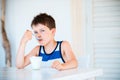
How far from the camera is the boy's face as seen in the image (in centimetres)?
153

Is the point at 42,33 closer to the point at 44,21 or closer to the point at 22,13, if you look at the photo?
the point at 44,21

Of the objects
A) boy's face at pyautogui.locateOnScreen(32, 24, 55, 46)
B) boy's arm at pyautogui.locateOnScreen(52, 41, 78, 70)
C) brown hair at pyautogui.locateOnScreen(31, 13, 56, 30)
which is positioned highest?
brown hair at pyautogui.locateOnScreen(31, 13, 56, 30)

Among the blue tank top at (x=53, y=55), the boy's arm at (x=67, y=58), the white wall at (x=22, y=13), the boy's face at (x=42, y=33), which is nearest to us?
the boy's arm at (x=67, y=58)

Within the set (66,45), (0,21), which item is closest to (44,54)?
(66,45)

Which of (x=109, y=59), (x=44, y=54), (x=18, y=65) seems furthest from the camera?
(x=109, y=59)

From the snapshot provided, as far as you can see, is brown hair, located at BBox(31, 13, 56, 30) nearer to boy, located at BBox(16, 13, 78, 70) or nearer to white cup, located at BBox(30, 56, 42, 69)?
boy, located at BBox(16, 13, 78, 70)

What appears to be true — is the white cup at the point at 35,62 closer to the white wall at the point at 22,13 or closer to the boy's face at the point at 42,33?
the boy's face at the point at 42,33

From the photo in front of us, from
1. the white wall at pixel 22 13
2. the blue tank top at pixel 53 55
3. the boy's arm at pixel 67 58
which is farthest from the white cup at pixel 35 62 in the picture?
the white wall at pixel 22 13

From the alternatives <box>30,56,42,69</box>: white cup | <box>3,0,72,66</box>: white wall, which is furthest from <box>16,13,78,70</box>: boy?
<box>3,0,72,66</box>: white wall

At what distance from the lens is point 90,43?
116 inches

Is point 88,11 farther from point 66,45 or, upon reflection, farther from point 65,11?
point 66,45

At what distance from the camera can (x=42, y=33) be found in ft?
5.07

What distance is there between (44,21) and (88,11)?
55.7 inches

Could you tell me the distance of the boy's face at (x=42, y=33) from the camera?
5.01 feet
